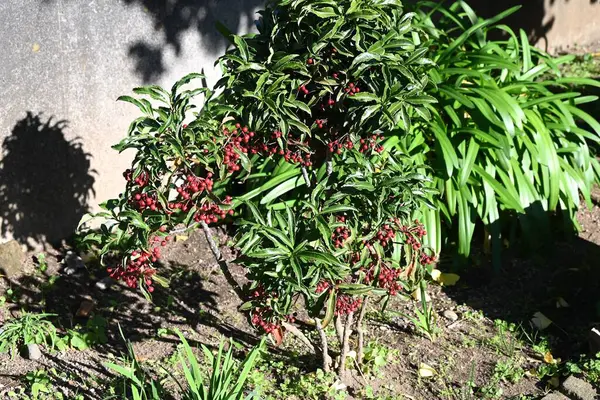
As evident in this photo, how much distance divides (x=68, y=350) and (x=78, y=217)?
1.19 metres

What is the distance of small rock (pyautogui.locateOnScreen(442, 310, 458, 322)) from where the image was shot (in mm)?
4845

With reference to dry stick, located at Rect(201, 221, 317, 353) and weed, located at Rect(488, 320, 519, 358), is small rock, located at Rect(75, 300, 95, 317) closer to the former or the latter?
dry stick, located at Rect(201, 221, 317, 353)

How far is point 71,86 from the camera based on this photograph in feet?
16.5

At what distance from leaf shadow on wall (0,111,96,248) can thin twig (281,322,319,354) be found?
6.18 feet

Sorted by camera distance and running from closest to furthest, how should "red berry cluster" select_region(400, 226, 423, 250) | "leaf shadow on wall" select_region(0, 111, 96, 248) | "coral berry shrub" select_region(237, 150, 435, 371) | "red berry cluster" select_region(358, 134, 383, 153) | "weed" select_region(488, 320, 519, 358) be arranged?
1. "coral berry shrub" select_region(237, 150, 435, 371)
2. "red berry cluster" select_region(400, 226, 423, 250)
3. "red berry cluster" select_region(358, 134, 383, 153)
4. "weed" select_region(488, 320, 519, 358)
5. "leaf shadow on wall" select_region(0, 111, 96, 248)

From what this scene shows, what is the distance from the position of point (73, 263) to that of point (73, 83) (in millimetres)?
1090

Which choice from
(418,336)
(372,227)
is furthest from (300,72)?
(418,336)

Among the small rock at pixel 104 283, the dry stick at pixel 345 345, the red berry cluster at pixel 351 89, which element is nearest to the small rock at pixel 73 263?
the small rock at pixel 104 283

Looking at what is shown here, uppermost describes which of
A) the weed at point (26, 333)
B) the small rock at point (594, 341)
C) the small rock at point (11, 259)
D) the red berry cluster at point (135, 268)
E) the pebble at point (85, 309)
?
the small rock at point (11, 259)

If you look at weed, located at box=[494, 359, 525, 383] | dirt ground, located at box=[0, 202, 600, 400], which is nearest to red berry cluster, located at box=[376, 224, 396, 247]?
dirt ground, located at box=[0, 202, 600, 400]

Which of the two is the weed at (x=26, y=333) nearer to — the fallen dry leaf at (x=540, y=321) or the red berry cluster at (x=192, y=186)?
the red berry cluster at (x=192, y=186)

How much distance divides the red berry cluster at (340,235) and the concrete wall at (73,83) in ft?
7.10

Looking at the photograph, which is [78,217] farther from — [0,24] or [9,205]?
[0,24]

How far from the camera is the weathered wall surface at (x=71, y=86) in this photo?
480 centimetres
